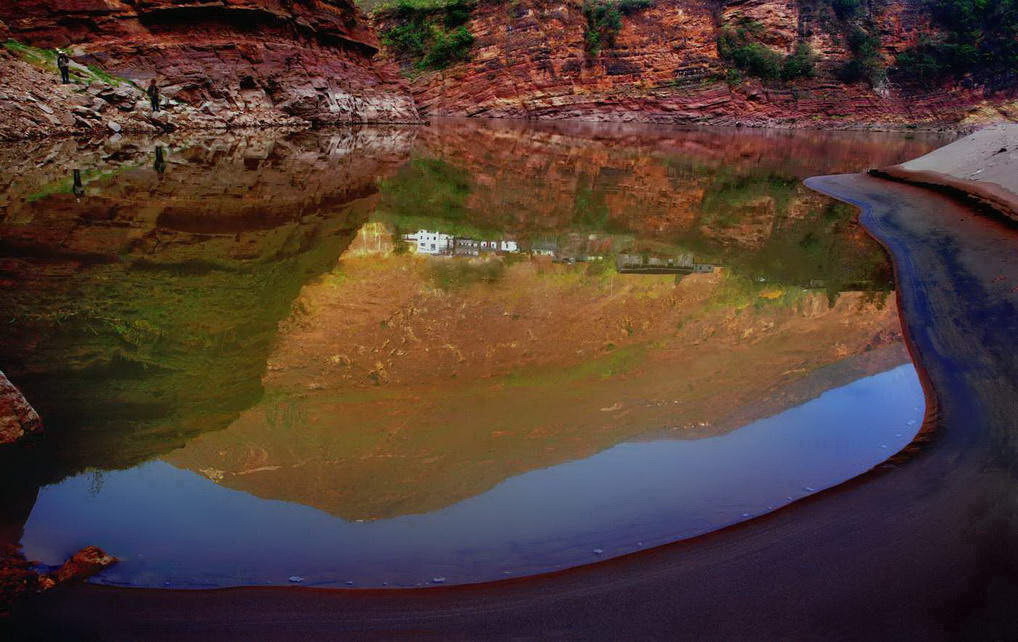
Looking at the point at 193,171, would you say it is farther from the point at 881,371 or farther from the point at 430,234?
the point at 881,371

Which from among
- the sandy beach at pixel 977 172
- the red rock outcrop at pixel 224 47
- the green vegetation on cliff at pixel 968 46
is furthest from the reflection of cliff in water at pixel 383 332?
Answer: the green vegetation on cliff at pixel 968 46

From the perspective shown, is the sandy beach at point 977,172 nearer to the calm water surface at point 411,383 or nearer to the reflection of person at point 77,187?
the calm water surface at point 411,383

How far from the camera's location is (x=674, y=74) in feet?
153

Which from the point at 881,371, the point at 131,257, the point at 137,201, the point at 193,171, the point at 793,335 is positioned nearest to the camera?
the point at 881,371

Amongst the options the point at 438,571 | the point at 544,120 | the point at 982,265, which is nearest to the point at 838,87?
the point at 544,120

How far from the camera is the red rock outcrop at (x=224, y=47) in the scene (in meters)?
18.2

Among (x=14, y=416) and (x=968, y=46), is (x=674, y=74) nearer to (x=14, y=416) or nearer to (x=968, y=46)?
(x=968, y=46)


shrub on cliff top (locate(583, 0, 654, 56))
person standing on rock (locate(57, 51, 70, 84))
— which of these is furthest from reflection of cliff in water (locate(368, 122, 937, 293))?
shrub on cliff top (locate(583, 0, 654, 56))

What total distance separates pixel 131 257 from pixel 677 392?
5003 millimetres

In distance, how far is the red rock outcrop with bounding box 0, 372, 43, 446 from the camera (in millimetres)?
2875

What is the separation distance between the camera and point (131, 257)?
19.7 feet

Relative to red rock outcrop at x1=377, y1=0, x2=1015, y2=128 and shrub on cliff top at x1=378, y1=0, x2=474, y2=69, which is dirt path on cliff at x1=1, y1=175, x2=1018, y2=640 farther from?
shrub on cliff top at x1=378, y1=0, x2=474, y2=69

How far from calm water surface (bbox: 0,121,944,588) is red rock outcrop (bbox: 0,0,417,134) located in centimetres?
1248

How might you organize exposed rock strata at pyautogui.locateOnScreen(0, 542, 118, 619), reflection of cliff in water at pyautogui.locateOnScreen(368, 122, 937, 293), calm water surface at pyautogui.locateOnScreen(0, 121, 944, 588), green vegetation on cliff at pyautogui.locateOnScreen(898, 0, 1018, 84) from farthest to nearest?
1. green vegetation on cliff at pyautogui.locateOnScreen(898, 0, 1018, 84)
2. reflection of cliff in water at pyautogui.locateOnScreen(368, 122, 937, 293)
3. calm water surface at pyautogui.locateOnScreen(0, 121, 944, 588)
4. exposed rock strata at pyautogui.locateOnScreen(0, 542, 118, 619)
